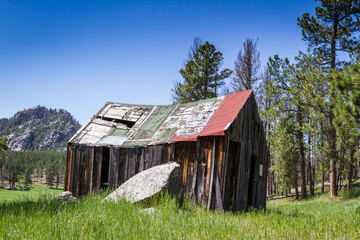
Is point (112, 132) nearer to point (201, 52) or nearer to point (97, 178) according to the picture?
point (97, 178)

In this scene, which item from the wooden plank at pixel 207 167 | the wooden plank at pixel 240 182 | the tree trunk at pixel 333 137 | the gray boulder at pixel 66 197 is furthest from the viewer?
the tree trunk at pixel 333 137

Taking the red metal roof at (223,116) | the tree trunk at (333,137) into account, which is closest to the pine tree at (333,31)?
the tree trunk at (333,137)

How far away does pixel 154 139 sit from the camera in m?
11.4

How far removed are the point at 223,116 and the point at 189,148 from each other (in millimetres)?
1650

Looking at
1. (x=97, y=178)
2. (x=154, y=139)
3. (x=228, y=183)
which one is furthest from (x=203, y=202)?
(x=97, y=178)

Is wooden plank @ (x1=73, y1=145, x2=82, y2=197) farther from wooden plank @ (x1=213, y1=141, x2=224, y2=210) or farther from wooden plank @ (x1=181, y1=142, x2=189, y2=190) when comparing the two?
wooden plank @ (x1=213, y1=141, x2=224, y2=210)

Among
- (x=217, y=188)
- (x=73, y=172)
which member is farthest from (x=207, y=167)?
(x=73, y=172)

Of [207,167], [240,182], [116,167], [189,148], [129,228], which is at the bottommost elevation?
[129,228]

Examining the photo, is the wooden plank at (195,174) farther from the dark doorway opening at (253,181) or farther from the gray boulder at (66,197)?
the gray boulder at (66,197)

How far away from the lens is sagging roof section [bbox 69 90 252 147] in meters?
10.5

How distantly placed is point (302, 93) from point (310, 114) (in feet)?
4.77

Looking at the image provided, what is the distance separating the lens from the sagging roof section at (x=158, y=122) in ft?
34.5

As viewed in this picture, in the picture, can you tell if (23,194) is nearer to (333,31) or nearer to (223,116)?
(223,116)

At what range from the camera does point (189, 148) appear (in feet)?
33.7
